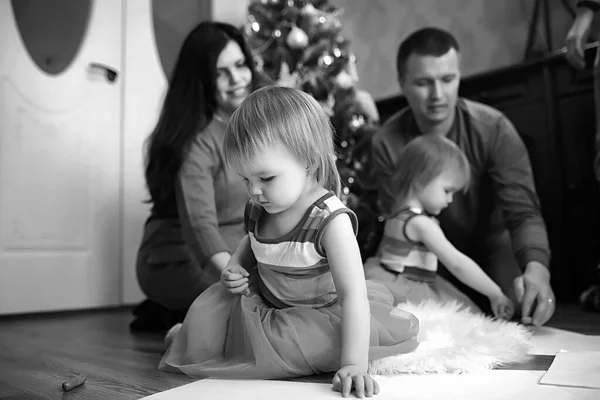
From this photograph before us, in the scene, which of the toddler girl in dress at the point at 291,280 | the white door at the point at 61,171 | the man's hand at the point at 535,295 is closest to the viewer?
the toddler girl in dress at the point at 291,280

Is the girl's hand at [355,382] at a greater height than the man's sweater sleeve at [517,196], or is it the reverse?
the man's sweater sleeve at [517,196]

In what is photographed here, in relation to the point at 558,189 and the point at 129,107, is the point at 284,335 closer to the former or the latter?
the point at 558,189

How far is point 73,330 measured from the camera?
1.86 metres

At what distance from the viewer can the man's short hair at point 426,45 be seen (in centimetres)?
177

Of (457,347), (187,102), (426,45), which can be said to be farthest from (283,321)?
(426,45)

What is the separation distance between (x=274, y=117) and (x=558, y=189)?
173 cm

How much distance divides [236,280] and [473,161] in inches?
39.7

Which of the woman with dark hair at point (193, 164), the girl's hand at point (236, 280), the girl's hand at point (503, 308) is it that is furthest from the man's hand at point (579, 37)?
the girl's hand at point (236, 280)

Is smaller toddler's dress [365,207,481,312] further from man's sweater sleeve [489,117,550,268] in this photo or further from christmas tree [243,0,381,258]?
christmas tree [243,0,381,258]

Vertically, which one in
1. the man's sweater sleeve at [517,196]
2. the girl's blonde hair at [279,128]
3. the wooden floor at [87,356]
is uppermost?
the girl's blonde hair at [279,128]

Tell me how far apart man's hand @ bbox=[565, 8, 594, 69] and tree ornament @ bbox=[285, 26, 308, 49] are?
3.44 ft

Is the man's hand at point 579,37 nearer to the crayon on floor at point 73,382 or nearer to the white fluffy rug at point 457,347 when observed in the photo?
the white fluffy rug at point 457,347

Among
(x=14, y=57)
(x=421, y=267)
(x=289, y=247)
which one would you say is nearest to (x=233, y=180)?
(x=421, y=267)

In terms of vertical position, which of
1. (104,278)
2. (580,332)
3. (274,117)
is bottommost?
(104,278)
